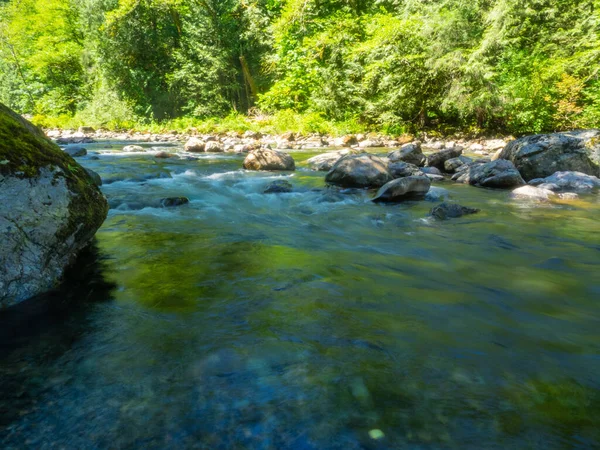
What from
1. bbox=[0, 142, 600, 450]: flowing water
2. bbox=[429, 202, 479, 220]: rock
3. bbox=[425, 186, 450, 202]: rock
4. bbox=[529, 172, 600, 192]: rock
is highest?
bbox=[0, 142, 600, 450]: flowing water

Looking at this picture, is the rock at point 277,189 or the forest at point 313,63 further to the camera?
the forest at point 313,63

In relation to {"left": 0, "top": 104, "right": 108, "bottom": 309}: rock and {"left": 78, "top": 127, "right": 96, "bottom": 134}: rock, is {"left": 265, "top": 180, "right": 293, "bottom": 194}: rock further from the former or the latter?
{"left": 78, "top": 127, "right": 96, "bottom": 134}: rock

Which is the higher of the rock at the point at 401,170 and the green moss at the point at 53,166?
the green moss at the point at 53,166

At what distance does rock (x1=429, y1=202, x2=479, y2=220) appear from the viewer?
5328mm

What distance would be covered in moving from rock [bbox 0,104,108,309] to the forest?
1605 cm

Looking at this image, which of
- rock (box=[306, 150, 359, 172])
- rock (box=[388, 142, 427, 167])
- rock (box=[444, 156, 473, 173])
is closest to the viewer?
rock (box=[444, 156, 473, 173])

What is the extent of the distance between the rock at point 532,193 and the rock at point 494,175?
2.23 feet

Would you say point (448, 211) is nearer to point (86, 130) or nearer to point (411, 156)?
point (411, 156)

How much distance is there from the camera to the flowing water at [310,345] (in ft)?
5.26

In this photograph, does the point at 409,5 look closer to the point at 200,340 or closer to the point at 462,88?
the point at 462,88

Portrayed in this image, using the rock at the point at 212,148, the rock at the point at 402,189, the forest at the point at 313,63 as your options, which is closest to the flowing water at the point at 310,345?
the rock at the point at 402,189

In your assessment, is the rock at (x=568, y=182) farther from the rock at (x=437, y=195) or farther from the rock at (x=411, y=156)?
the rock at (x=411, y=156)

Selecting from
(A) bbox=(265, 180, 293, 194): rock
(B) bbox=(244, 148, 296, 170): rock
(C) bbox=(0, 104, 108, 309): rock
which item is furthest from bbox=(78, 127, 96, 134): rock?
(C) bbox=(0, 104, 108, 309): rock

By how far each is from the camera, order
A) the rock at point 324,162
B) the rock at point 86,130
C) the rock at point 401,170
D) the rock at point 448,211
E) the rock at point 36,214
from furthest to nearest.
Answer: the rock at point 86,130 → the rock at point 324,162 → the rock at point 401,170 → the rock at point 448,211 → the rock at point 36,214
